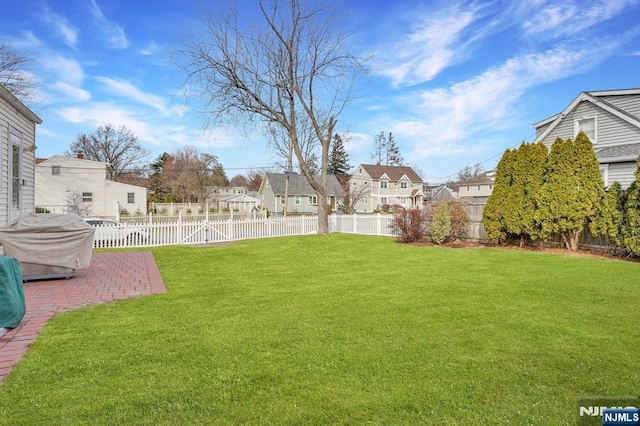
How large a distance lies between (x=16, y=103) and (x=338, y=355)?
1070cm

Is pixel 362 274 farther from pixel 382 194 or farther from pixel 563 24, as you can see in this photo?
pixel 382 194

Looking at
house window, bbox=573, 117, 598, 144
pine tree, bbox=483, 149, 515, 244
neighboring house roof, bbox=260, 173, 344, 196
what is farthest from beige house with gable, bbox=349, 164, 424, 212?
pine tree, bbox=483, 149, 515, 244

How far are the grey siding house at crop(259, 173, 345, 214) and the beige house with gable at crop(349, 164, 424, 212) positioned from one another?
4043 mm

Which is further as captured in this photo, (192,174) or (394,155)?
(394,155)

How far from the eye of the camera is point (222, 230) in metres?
15.9

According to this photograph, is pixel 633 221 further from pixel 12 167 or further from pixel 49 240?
pixel 12 167

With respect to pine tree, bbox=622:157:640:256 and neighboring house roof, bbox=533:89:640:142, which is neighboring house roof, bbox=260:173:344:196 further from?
pine tree, bbox=622:157:640:256

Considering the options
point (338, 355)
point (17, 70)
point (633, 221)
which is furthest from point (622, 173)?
point (17, 70)

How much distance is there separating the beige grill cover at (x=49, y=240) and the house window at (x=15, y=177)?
329 centimetres

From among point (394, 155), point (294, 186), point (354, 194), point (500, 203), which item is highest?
point (394, 155)

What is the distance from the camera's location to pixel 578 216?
38.1ft

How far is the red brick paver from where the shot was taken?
3.98 metres

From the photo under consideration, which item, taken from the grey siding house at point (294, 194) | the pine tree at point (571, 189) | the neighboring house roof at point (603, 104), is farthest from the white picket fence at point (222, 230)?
the grey siding house at point (294, 194)

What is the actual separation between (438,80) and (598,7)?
6.14m
